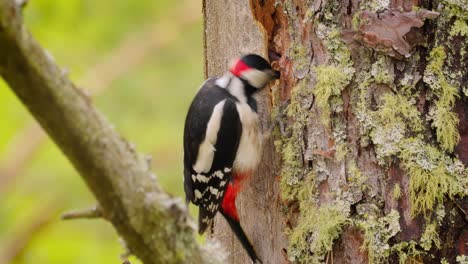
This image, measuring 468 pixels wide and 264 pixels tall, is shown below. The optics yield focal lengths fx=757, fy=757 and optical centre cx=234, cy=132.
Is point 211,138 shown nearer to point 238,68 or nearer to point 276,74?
point 238,68

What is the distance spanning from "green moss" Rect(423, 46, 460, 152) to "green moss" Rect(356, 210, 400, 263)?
294 mm

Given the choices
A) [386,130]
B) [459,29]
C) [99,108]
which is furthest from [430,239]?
[99,108]

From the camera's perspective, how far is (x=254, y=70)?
2932 millimetres

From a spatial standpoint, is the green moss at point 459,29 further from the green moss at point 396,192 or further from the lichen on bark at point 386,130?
the green moss at point 396,192

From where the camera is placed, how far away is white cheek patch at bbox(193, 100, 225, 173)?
3.22 meters

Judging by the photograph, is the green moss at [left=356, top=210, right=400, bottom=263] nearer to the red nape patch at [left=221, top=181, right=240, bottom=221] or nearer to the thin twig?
the red nape patch at [left=221, top=181, right=240, bottom=221]

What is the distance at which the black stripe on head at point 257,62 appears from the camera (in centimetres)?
294

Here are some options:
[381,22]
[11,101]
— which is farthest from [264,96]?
[11,101]

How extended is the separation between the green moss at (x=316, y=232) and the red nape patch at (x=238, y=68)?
0.64 m

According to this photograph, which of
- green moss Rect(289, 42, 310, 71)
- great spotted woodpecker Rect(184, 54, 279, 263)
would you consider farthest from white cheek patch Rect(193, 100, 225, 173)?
green moss Rect(289, 42, 310, 71)

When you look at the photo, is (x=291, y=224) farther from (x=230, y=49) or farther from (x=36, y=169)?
(x=36, y=169)

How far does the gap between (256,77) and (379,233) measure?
82 centimetres

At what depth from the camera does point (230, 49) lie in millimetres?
3160

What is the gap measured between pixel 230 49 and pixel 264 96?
248 millimetres
